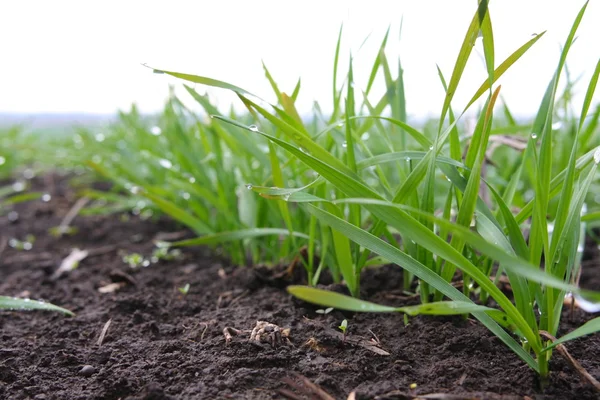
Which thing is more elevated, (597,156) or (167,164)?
(597,156)

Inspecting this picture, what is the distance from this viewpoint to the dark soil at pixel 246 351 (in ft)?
2.59

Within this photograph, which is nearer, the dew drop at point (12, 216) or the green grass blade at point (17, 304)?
the green grass blade at point (17, 304)

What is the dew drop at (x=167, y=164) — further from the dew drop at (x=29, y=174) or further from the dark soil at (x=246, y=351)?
the dew drop at (x=29, y=174)

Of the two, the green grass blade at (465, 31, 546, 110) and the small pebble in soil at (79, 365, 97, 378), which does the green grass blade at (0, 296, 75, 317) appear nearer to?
the small pebble in soil at (79, 365, 97, 378)

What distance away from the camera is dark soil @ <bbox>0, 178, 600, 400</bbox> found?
79cm

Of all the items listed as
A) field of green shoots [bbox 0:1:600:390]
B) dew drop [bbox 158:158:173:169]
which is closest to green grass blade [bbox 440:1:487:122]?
field of green shoots [bbox 0:1:600:390]

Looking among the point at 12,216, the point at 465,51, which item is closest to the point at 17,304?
the point at 465,51

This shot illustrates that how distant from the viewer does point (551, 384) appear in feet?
2.53

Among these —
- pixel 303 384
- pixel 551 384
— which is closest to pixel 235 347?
pixel 303 384

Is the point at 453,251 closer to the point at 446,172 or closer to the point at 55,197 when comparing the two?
the point at 446,172

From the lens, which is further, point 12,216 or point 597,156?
point 12,216

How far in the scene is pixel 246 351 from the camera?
90cm

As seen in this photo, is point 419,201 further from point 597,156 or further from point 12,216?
point 12,216

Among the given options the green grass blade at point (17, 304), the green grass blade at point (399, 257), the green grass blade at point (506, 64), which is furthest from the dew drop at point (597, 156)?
the green grass blade at point (17, 304)
